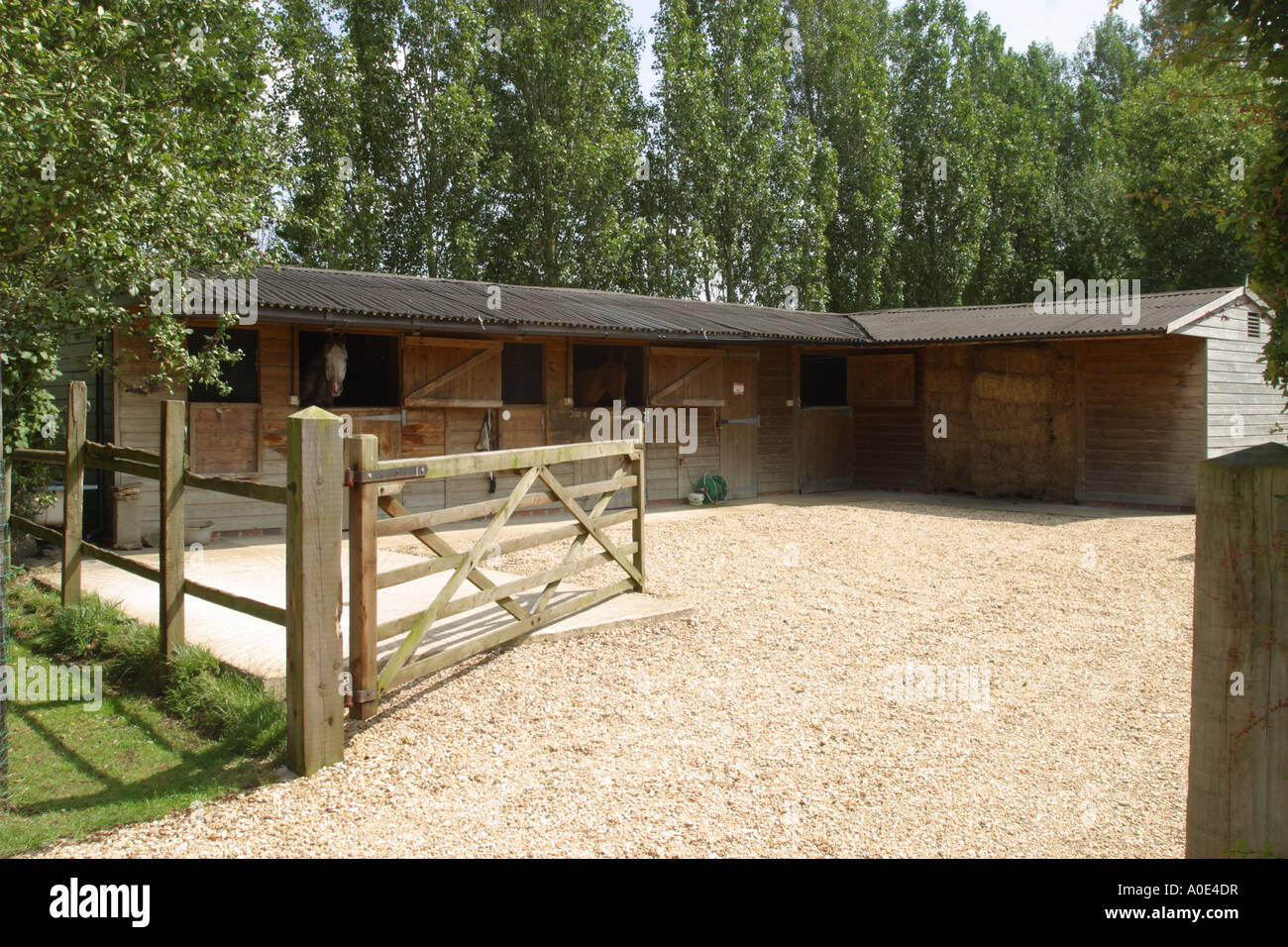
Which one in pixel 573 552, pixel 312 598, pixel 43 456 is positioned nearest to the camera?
pixel 312 598

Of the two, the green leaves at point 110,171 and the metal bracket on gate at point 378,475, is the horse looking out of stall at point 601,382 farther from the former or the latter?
the metal bracket on gate at point 378,475

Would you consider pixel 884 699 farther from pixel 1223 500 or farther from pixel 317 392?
pixel 317 392

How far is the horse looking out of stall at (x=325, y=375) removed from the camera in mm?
11547

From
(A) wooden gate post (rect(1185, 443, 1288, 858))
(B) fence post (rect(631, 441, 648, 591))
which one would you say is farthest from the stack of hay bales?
(A) wooden gate post (rect(1185, 443, 1288, 858))

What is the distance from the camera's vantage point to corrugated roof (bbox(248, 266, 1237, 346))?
11.4m

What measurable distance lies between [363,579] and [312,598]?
1.44ft

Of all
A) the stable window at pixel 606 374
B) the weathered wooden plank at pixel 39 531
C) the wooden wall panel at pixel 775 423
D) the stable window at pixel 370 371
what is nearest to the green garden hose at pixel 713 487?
the wooden wall panel at pixel 775 423

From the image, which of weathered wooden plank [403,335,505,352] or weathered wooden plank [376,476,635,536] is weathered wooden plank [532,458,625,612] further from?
weathered wooden plank [403,335,505,352]

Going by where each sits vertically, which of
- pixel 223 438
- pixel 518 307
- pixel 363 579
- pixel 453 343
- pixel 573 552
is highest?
pixel 518 307

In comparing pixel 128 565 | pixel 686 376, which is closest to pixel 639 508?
pixel 128 565

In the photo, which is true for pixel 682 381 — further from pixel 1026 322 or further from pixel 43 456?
pixel 43 456

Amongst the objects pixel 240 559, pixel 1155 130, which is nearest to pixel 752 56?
pixel 1155 130

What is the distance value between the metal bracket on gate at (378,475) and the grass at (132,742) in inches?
48.6

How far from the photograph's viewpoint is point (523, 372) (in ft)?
45.4
